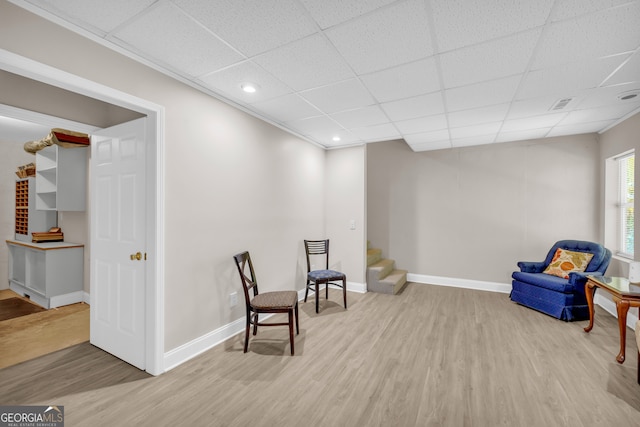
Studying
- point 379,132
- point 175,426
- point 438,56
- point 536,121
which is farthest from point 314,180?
point 175,426

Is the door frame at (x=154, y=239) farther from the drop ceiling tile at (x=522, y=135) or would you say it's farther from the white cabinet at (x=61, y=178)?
the drop ceiling tile at (x=522, y=135)

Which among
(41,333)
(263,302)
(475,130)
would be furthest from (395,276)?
(41,333)

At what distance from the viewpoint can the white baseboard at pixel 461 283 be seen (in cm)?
466

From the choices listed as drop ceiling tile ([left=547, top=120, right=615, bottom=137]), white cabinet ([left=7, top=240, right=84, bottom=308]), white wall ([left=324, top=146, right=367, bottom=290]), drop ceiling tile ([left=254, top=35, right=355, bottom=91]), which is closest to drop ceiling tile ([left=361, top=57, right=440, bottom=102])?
drop ceiling tile ([left=254, top=35, right=355, bottom=91])

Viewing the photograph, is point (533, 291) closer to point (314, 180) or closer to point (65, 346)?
point (314, 180)

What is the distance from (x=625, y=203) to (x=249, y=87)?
17.2 ft

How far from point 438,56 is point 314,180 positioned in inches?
109

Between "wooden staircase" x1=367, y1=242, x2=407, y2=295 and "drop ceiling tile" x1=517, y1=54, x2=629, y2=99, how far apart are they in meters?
3.16

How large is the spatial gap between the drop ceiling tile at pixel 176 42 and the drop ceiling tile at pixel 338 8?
0.74 metres

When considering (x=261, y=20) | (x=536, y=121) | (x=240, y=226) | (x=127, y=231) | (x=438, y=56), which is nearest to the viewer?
(x=261, y=20)

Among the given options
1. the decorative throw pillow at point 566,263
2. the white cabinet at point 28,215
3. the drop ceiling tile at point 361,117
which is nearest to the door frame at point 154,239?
the drop ceiling tile at point 361,117

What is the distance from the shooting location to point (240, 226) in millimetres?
3057

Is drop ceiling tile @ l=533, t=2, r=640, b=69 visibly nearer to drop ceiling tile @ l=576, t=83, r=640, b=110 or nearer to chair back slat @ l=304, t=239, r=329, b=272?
drop ceiling tile @ l=576, t=83, r=640, b=110

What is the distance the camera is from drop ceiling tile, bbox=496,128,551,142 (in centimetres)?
402
